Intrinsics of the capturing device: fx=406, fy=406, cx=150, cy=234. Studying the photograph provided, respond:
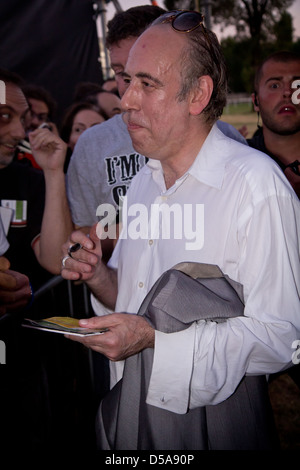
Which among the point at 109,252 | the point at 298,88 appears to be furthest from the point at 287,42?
the point at 109,252

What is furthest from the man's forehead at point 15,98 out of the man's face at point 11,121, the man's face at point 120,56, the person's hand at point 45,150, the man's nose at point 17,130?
the man's face at point 120,56

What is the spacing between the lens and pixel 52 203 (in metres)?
2.52

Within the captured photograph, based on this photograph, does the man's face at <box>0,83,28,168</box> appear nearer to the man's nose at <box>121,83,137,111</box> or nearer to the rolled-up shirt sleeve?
the man's nose at <box>121,83,137,111</box>

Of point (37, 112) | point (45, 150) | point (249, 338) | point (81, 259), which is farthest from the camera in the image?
point (37, 112)

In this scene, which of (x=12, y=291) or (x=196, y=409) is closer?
(x=196, y=409)

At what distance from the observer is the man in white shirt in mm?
1357

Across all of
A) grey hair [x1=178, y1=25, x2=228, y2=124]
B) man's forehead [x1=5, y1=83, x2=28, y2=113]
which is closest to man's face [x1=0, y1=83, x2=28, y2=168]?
man's forehead [x1=5, y1=83, x2=28, y2=113]

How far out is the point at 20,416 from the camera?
89.4 inches

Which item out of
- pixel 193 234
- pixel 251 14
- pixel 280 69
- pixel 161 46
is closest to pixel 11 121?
pixel 161 46

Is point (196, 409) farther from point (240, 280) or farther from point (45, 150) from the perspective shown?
point (45, 150)

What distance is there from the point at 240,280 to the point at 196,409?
481 mm

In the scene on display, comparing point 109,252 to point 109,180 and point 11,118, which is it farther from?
point 11,118

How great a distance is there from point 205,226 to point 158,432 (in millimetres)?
759

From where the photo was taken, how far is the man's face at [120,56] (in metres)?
2.55
